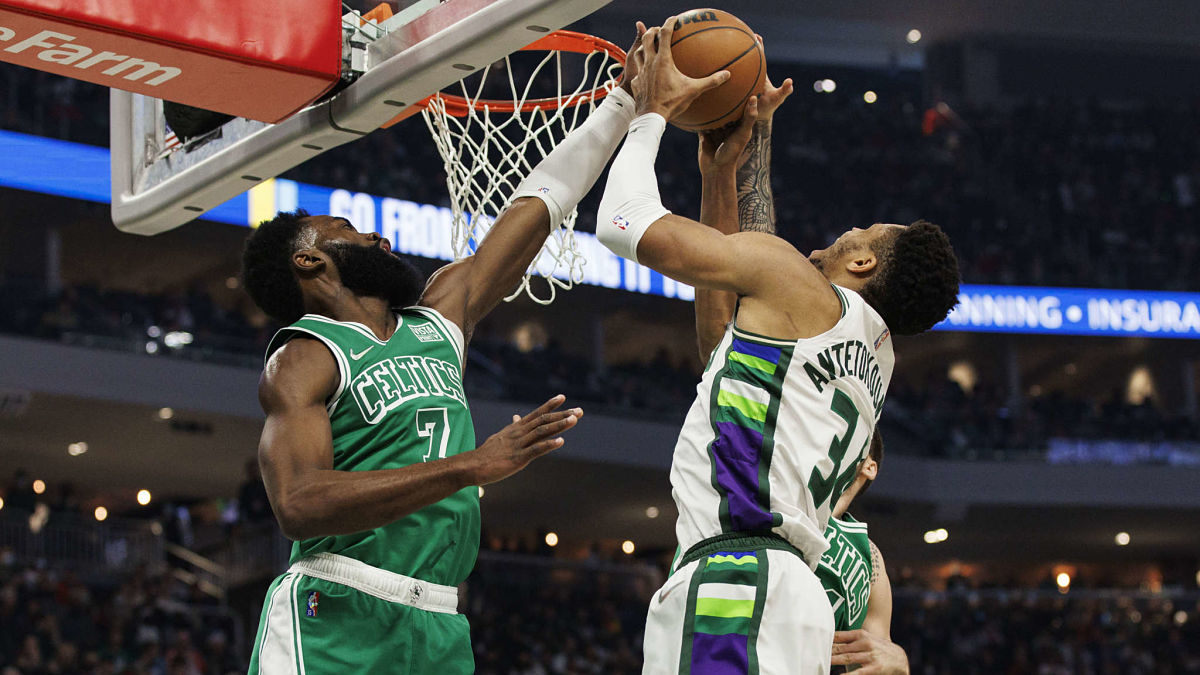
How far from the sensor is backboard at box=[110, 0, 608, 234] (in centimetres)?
340

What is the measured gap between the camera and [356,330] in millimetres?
3299

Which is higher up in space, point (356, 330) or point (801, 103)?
point (801, 103)

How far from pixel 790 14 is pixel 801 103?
1.98m

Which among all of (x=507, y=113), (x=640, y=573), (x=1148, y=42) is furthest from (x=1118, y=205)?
(x=507, y=113)

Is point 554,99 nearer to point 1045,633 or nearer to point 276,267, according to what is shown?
point 276,267

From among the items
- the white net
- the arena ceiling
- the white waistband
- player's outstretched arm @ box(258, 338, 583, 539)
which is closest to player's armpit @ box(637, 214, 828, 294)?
player's outstretched arm @ box(258, 338, 583, 539)

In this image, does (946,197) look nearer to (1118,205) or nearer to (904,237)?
(1118,205)

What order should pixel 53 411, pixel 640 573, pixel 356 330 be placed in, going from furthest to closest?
pixel 640 573, pixel 53 411, pixel 356 330

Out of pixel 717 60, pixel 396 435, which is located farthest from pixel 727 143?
pixel 396 435

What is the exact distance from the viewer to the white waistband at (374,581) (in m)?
3.07

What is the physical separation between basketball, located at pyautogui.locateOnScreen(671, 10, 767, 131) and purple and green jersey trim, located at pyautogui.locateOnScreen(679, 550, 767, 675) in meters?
1.21

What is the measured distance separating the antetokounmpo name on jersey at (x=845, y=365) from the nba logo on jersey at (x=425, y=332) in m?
0.99

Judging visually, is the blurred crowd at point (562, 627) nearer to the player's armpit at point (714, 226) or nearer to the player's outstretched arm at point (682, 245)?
the player's armpit at point (714, 226)

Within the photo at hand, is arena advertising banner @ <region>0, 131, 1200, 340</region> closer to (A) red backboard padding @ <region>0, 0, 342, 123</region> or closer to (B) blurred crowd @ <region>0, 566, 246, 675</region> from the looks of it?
(B) blurred crowd @ <region>0, 566, 246, 675</region>
